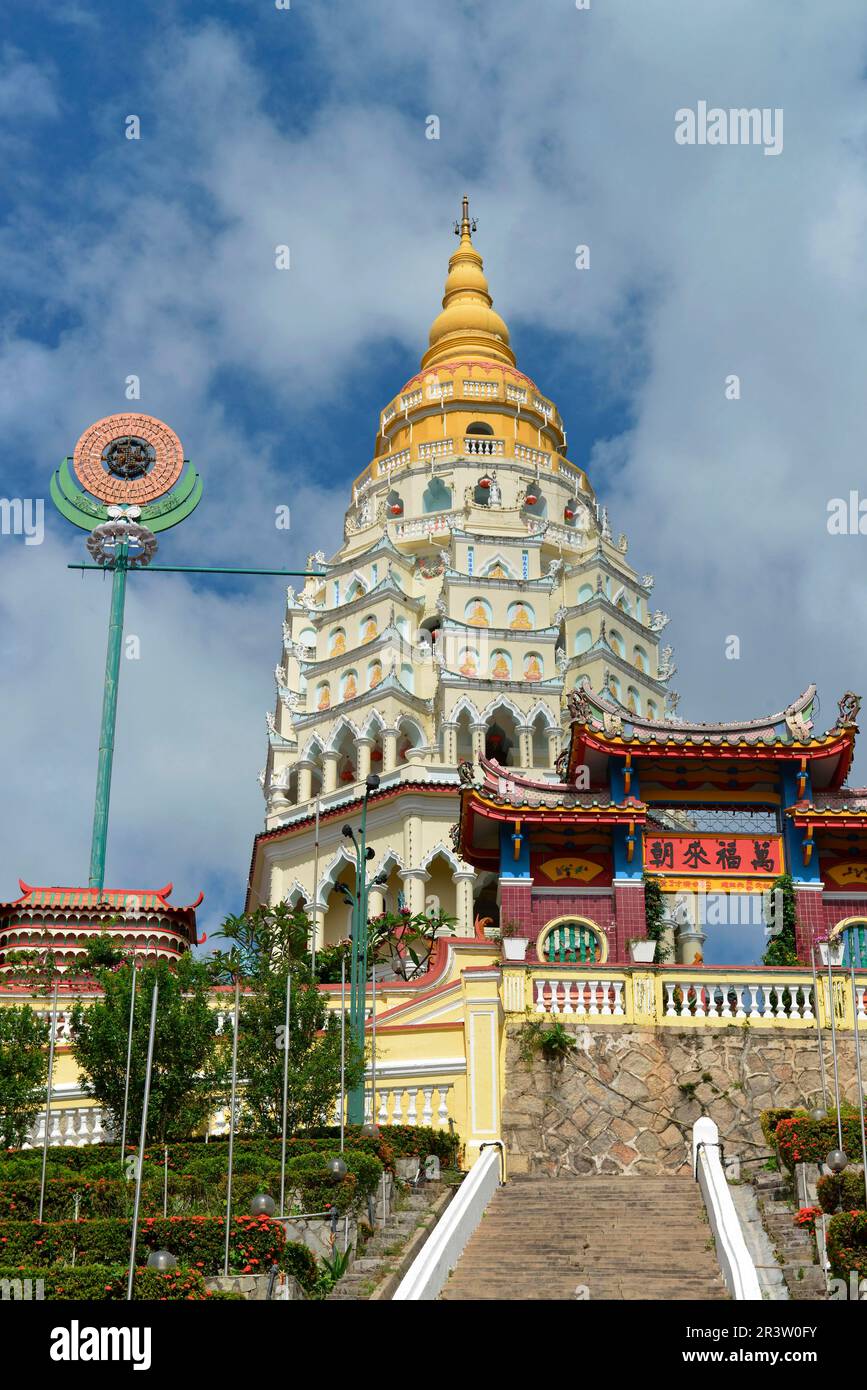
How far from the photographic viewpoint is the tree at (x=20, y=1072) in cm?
3095

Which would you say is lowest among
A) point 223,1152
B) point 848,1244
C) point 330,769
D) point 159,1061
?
point 848,1244

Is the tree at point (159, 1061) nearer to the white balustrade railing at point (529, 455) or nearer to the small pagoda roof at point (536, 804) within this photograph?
the small pagoda roof at point (536, 804)

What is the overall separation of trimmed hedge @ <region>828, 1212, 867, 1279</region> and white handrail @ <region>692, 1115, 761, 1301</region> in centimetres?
91

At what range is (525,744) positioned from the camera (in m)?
58.3

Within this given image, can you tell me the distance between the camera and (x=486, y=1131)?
30562 millimetres

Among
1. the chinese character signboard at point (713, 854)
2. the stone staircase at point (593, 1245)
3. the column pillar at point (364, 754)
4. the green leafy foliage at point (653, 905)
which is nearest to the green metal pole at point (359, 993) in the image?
the stone staircase at point (593, 1245)

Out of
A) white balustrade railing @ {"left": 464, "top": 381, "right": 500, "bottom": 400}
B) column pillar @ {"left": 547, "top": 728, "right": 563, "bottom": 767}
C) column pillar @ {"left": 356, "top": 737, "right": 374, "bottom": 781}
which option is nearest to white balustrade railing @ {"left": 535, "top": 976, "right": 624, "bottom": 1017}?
column pillar @ {"left": 547, "top": 728, "right": 563, "bottom": 767}

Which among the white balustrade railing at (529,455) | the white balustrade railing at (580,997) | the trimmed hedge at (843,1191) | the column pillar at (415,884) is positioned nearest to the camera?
the trimmed hedge at (843,1191)

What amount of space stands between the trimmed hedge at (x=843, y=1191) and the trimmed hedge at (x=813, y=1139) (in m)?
2.16

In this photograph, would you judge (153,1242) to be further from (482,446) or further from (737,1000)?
(482,446)

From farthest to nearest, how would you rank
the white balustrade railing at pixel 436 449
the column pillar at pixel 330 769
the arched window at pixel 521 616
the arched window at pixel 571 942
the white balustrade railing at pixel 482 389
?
the white balustrade railing at pixel 482 389
the white balustrade railing at pixel 436 449
the arched window at pixel 521 616
the column pillar at pixel 330 769
the arched window at pixel 571 942

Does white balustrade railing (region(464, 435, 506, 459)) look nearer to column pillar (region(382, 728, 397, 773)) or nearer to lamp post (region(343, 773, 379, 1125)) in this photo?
column pillar (region(382, 728, 397, 773))

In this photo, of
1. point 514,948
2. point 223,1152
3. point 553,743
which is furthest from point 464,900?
point 223,1152

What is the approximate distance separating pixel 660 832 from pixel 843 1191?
53.9 ft
